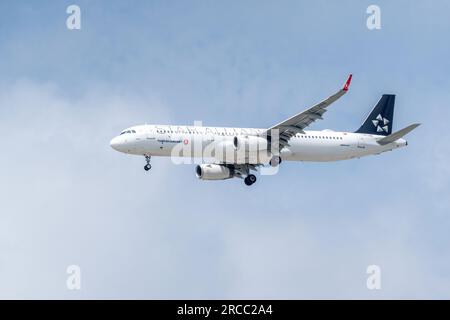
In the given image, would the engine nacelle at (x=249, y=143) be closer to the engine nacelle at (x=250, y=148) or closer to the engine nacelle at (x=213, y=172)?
the engine nacelle at (x=250, y=148)

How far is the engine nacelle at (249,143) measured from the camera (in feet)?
220

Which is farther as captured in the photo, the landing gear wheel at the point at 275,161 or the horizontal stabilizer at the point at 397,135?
the landing gear wheel at the point at 275,161

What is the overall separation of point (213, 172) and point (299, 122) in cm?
883

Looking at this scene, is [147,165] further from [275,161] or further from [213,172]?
[275,161]

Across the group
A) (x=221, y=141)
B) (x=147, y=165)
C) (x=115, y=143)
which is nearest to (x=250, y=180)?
(x=221, y=141)

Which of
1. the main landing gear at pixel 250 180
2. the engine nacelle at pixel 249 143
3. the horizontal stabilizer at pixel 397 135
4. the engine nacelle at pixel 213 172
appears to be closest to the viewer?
the engine nacelle at pixel 249 143

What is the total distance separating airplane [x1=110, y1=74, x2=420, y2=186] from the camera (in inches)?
2653

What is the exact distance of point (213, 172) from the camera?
71750 mm

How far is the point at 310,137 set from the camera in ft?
236

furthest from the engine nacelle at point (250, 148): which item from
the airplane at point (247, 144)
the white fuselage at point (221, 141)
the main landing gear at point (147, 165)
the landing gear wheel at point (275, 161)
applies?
the main landing gear at point (147, 165)
